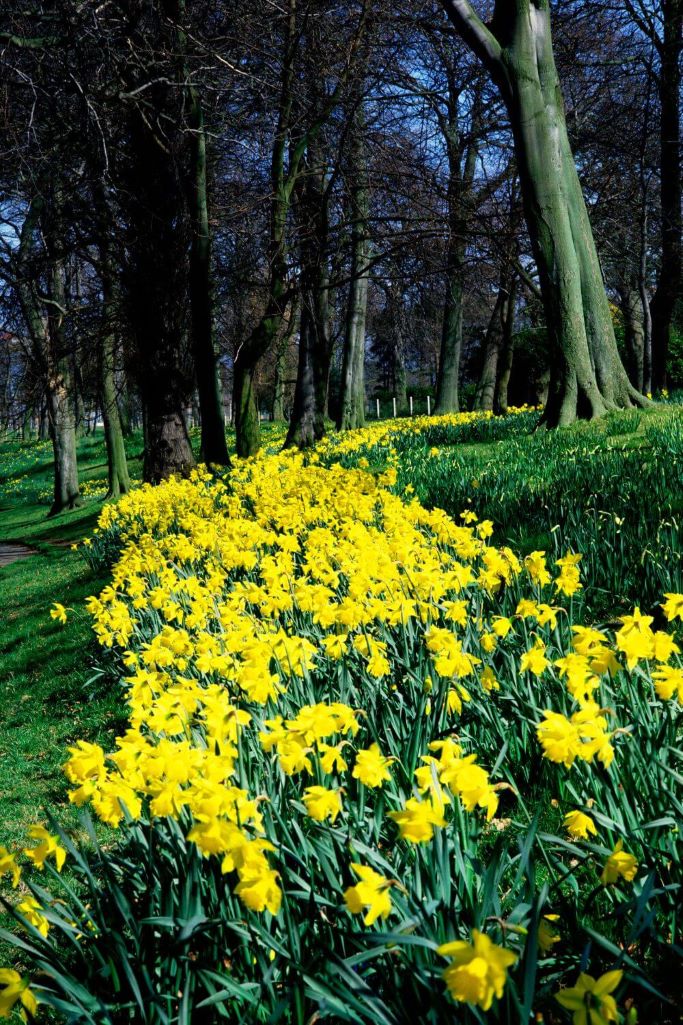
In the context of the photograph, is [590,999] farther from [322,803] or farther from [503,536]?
[503,536]

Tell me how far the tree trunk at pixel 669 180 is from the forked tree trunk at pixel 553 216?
670 cm

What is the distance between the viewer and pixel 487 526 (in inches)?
142

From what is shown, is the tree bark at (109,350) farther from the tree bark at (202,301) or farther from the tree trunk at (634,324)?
the tree trunk at (634,324)

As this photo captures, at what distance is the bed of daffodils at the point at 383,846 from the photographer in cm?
129

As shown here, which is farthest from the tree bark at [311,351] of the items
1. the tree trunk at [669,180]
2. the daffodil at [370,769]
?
the daffodil at [370,769]

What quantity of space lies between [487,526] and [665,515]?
1.18 metres

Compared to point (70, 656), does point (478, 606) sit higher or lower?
higher

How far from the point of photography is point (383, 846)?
7.30 ft

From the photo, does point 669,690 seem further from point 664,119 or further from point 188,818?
point 664,119

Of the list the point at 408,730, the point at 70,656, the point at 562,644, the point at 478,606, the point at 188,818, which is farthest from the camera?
the point at 70,656

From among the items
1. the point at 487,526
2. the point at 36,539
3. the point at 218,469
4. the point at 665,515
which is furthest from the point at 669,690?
the point at 36,539

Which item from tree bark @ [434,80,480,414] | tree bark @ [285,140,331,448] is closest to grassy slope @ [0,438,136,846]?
tree bark @ [285,140,331,448]

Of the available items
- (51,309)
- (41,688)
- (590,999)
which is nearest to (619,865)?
(590,999)

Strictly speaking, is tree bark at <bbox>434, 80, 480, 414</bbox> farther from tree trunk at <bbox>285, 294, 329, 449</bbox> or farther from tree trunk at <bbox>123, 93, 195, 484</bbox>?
tree trunk at <bbox>123, 93, 195, 484</bbox>
